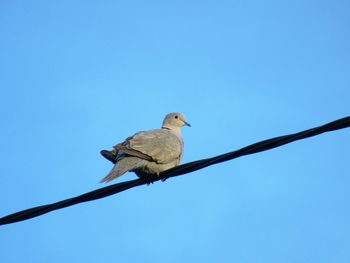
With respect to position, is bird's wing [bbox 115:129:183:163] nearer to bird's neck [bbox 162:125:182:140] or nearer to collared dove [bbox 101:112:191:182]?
collared dove [bbox 101:112:191:182]

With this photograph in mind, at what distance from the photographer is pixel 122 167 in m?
7.21

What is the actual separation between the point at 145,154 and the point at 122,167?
1.62 feet

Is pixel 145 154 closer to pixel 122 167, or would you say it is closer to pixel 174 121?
pixel 122 167

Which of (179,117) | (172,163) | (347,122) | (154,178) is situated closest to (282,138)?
(347,122)

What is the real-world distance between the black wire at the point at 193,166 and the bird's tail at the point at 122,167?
1.10 metres

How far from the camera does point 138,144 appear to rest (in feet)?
25.1

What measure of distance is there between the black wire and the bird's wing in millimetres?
1568

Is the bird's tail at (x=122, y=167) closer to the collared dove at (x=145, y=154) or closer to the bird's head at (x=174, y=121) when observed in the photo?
the collared dove at (x=145, y=154)

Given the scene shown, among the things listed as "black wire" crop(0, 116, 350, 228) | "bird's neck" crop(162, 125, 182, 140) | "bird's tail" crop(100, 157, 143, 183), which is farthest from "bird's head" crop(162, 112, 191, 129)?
"black wire" crop(0, 116, 350, 228)

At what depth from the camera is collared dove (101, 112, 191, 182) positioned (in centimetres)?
734

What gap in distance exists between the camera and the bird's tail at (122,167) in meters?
6.90

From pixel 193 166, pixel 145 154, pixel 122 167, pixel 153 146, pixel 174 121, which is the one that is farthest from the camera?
pixel 174 121

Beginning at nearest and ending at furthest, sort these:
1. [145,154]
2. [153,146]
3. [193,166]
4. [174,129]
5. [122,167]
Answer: [193,166]
[122,167]
[145,154]
[153,146]
[174,129]

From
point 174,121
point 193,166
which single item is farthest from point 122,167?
point 174,121
